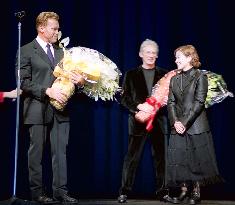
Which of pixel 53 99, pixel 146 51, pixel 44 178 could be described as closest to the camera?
pixel 53 99

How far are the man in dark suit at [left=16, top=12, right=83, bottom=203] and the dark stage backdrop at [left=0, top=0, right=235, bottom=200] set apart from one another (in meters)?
0.85

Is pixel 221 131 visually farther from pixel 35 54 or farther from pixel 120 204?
pixel 35 54

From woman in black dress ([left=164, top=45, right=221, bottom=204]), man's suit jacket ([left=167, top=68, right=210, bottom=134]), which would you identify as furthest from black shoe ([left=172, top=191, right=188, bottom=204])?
man's suit jacket ([left=167, top=68, right=210, bottom=134])

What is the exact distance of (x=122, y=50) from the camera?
519 centimetres

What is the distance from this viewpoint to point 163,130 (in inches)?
179

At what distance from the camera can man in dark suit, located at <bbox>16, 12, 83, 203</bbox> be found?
13.5 feet

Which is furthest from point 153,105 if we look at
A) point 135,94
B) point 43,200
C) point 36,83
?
point 43,200

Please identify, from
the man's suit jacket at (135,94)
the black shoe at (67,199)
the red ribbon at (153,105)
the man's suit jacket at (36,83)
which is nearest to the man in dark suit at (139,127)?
the man's suit jacket at (135,94)

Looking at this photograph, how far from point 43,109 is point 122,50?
1.39m

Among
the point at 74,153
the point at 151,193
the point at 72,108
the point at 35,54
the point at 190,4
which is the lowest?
the point at 151,193

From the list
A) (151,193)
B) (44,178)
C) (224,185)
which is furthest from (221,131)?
(44,178)

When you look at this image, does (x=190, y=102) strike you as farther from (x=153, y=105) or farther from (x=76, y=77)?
(x=76, y=77)

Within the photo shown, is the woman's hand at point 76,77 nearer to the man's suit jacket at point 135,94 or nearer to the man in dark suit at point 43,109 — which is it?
the man in dark suit at point 43,109

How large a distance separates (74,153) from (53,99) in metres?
1.15
